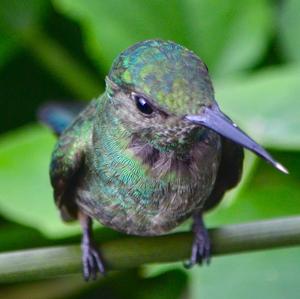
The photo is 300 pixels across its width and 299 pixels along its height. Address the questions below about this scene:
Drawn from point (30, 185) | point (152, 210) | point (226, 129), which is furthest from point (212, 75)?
point (226, 129)

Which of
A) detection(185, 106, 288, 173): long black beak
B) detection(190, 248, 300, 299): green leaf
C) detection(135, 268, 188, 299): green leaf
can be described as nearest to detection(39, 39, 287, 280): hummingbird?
detection(185, 106, 288, 173): long black beak

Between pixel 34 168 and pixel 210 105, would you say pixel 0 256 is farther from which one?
pixel 34 168

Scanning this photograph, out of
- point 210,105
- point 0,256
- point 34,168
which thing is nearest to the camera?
point 210,105

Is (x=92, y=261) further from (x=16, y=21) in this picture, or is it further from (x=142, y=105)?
(x=16, y=21)

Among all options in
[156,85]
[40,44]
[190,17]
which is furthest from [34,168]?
[156,85]

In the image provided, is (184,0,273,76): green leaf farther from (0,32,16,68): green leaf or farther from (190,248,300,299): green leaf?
(190,248,300,299): green leaf
